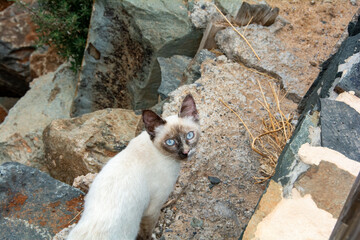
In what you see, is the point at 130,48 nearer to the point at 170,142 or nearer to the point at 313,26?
the point at 313,26

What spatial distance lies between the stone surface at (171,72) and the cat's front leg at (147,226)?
6.39 feet

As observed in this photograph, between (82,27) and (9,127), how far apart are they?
78.7 inches

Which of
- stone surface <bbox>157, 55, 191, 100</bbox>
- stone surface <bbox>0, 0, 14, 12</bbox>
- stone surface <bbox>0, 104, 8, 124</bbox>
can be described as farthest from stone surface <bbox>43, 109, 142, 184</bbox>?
stone surface <bbox>0, 0, 14, 12</bbox>

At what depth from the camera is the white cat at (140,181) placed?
2666mm

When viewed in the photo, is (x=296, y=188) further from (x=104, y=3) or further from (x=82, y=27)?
(x=82, y=27)

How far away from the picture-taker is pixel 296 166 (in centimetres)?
233

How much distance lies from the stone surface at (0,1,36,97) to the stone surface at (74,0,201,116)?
7.87 feet

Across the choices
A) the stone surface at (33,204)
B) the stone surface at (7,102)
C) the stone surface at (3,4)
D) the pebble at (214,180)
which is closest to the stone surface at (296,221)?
the pebble at (214,180)

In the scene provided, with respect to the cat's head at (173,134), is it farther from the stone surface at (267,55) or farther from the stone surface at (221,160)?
the stone surface at (267,55)

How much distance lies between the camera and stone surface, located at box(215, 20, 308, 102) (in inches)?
180

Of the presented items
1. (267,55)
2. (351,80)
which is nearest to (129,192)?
(351,80)

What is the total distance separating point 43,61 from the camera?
7492 mm

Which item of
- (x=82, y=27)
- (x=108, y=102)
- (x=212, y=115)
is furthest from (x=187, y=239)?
(x=82, y=27)

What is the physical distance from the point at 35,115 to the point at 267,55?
388 cm
